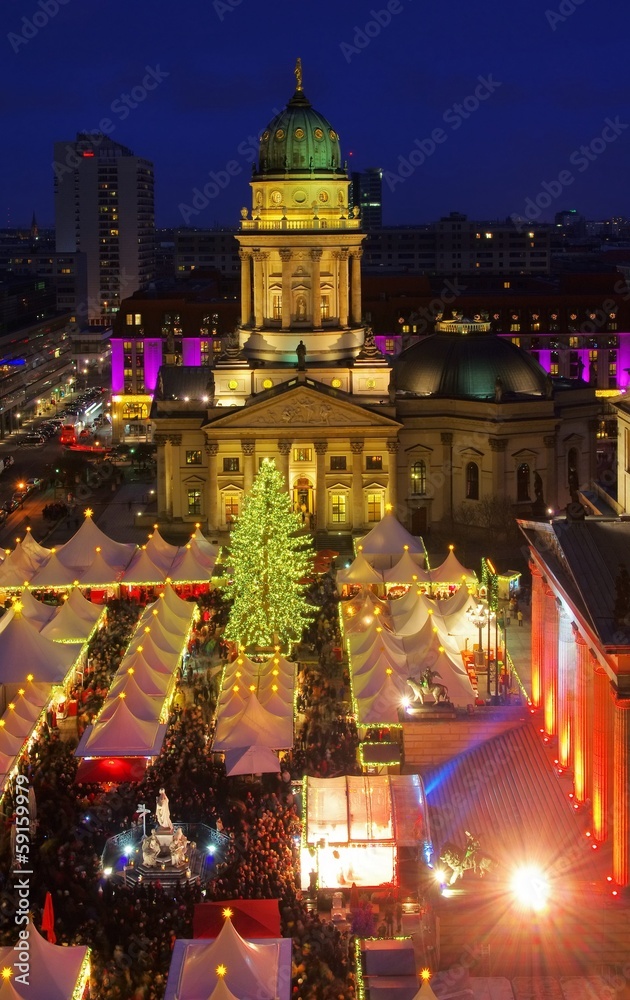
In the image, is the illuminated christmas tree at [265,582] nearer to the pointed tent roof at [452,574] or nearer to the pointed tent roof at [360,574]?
the pointed tent roof at [360,574]

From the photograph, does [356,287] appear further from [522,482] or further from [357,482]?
[522,482]

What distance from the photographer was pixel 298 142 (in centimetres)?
9562

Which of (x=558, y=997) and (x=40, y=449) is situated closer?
(x=558, y=997)

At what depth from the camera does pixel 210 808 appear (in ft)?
151

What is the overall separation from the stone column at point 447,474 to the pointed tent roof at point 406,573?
70.1 ft

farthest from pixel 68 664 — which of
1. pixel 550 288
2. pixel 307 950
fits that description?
pixel 550 288

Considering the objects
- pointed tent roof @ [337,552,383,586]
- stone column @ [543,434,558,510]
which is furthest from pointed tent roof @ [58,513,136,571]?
stone column @ [543,434,558,510]

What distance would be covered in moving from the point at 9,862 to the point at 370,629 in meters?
21.0

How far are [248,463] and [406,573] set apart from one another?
22338 mm

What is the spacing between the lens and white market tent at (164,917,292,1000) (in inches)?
1324

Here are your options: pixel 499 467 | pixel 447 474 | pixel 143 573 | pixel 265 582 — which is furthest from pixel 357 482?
pixel 265 582

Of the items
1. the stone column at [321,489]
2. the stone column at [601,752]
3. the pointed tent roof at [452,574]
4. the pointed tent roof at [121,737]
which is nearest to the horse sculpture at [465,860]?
the stone column at [601,752]

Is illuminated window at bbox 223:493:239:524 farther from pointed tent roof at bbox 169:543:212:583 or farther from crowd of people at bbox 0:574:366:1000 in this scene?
crowd of people at bbox 0:574:366:1000

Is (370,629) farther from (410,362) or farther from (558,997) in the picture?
(410,362)
